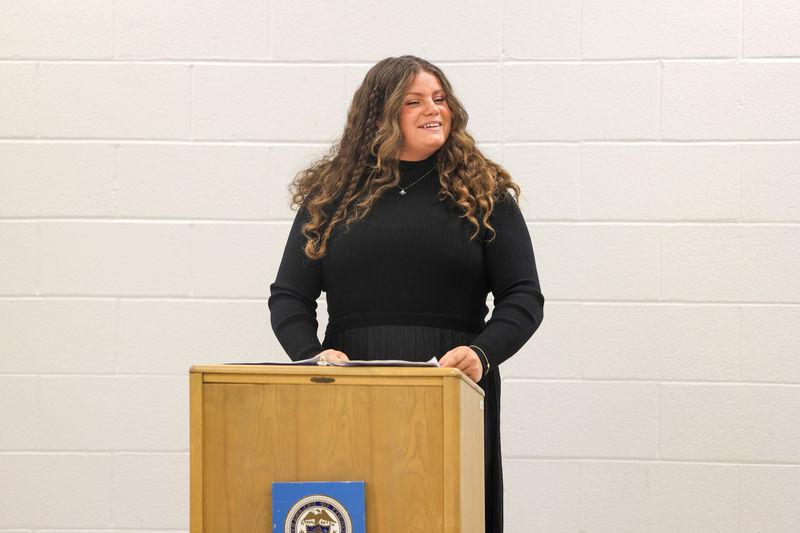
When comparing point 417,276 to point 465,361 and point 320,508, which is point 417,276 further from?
point 320,508

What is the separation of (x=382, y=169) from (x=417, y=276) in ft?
0.90

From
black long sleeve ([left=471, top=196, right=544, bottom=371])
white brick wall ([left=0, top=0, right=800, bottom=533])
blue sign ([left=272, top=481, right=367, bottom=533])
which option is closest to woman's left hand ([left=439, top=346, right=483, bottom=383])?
black long sleeve ([left=471, top=196, right=544, bottom=371])

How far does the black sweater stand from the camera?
236cm

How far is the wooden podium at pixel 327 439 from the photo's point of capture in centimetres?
180

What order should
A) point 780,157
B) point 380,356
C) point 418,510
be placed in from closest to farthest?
point 418,510
point 380,356
point 780,157

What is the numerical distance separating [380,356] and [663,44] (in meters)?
1.63

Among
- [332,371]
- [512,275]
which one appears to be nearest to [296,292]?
[512,275]

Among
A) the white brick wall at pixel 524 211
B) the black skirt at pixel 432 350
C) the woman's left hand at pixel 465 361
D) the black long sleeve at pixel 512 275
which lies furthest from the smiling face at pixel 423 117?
the white brick wall at pixel 524 211

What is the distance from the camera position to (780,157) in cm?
343

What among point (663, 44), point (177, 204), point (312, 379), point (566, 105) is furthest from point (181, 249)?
point (312, 379)

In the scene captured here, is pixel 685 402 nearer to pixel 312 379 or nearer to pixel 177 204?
pixel 177 204

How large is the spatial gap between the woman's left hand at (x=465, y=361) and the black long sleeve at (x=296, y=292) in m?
0.37

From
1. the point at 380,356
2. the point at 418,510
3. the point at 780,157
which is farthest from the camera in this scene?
the point at 780,157

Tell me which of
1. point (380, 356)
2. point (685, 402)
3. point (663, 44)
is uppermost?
point (663, 44)
